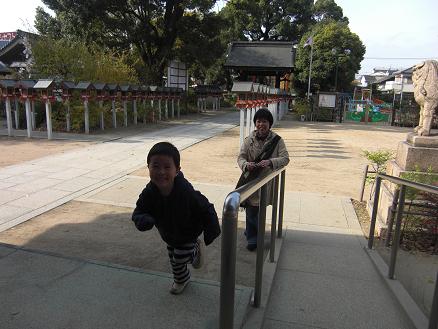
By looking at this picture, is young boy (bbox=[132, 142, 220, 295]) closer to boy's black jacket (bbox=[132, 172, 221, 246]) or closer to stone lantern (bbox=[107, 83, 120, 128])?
boy's black jacket (bbox=[132, 172, 221, 246])


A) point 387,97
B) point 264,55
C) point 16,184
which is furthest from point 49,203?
point 387,97

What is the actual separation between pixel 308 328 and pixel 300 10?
3438 cm

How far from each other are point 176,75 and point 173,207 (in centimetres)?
2540

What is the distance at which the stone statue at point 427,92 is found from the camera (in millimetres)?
5516

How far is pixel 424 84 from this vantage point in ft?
18.5

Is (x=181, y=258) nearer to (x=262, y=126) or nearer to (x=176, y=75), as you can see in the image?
(x=262, y=126)

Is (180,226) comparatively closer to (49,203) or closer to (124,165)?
(49,203)

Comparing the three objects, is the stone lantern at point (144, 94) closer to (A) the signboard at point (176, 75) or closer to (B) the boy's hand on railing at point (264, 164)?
(A) the signboard at point (176, 75)

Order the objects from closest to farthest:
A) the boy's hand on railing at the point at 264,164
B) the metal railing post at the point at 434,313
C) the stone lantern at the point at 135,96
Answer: the metal railing post at the point at 434,313
the boy's hand on railing at the point at 264,164
the stone lantern at the point at 135,96

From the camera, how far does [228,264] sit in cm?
169

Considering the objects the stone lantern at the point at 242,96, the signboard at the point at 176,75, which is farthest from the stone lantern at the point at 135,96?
the signboard at the point at 176,75

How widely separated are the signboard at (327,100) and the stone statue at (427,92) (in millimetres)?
17494

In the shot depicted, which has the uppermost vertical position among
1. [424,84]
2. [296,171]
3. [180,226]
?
[424,84]

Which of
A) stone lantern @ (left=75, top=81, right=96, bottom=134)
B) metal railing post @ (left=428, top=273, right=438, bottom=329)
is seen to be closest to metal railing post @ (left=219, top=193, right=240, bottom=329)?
metal railing post @ (left=428, top=273, right=438, bottom=329)
